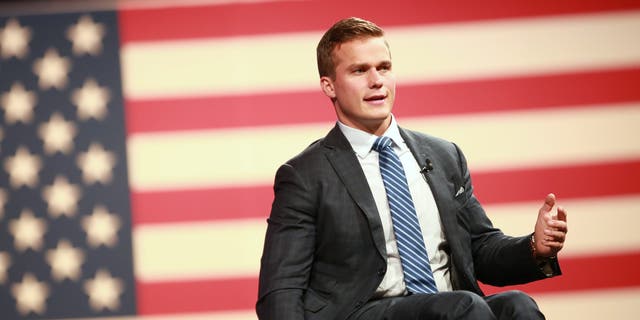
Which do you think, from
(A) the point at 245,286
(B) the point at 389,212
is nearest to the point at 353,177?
(B) the point at 389,212

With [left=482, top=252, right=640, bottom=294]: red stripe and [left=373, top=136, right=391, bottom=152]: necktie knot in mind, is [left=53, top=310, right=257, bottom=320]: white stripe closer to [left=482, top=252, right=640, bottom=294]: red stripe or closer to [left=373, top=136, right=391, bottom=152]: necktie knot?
[left=482, top=252, right=640, bottom=294]: red stripe

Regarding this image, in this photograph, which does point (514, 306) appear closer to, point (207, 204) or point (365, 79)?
point (365, 79)

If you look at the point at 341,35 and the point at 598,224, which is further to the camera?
the point at 598,224

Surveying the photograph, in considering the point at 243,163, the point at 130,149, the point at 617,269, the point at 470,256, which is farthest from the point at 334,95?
the point at 617,269

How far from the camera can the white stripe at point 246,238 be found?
347 cm

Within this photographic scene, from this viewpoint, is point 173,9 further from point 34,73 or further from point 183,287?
point 183,287

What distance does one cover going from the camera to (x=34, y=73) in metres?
3.58

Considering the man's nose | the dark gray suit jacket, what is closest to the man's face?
the man's nose

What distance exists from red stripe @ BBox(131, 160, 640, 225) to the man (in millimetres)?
1269

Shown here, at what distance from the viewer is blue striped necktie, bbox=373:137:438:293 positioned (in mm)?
2023

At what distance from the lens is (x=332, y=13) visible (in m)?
3.51

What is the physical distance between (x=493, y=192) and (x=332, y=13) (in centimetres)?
96

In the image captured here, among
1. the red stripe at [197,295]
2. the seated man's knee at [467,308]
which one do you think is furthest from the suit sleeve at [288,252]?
the red stripe at [197,295]

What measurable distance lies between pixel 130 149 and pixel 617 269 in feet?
6.56
